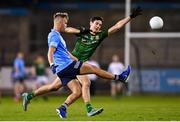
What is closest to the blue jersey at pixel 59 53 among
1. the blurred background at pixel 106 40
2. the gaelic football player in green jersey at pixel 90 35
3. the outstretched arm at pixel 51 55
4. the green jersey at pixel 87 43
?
the outstretched arm at pixel 51 55

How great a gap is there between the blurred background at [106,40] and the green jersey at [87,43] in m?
19.5

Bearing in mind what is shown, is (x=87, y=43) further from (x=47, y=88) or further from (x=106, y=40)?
(x=106, y=40)

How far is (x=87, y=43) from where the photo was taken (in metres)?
19.1

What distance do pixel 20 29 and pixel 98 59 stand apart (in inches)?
307

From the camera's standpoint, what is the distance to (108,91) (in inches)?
1615

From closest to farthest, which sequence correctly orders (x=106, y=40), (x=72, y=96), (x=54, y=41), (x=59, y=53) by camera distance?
(x=54, y=41) < (x=59, y=53) < (x=72, y=96) < (x=106, y=40)

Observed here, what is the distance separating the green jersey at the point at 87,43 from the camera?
62.0 feet

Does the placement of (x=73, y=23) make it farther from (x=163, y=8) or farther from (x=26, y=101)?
(x=26, y=101)

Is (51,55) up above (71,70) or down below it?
above

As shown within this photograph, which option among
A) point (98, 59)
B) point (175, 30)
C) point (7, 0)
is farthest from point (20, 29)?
point (175, 30)

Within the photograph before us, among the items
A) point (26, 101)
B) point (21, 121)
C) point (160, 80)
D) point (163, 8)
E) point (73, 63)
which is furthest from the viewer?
point (163, 8)

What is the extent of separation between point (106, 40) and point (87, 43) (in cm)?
2580

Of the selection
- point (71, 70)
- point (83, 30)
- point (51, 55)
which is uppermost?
point (83, 30)

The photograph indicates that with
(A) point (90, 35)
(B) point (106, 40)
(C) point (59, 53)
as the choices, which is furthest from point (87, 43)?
(B) point (106, 40)
